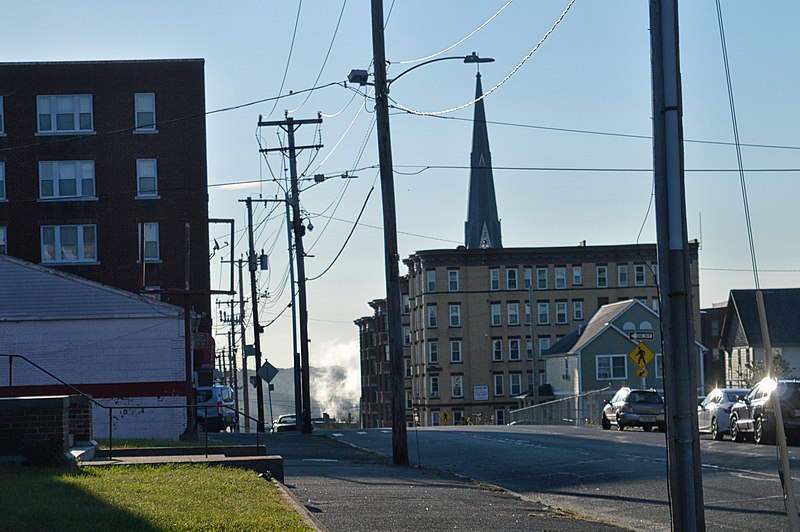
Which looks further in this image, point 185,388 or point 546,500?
point 185,388

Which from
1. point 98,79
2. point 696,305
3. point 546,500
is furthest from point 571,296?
point 546,500

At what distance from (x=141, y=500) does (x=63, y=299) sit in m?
26.5

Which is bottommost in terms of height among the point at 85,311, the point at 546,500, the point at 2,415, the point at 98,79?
the point at 546,500

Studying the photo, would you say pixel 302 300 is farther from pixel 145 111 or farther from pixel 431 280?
pixel 431 280

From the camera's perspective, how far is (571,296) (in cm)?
10238

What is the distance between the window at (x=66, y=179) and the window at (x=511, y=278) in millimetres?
56459

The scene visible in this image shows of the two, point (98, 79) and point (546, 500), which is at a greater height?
point (98, 79)

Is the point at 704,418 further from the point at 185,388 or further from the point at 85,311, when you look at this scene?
the point at 85,311

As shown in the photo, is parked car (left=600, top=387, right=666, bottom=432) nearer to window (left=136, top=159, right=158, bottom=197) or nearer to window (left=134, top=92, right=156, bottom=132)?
window (left=136, top=159, right=158, bottom=197)

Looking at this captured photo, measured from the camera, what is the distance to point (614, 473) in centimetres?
2066

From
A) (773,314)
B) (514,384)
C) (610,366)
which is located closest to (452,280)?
(514,384)

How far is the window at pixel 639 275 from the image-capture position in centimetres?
10144

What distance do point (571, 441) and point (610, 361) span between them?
5624 cm

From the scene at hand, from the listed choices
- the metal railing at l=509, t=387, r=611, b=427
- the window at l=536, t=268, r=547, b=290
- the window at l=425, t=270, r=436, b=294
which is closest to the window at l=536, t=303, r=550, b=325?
the window at l=536, t=268, r=547, b=290
